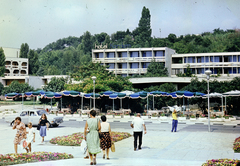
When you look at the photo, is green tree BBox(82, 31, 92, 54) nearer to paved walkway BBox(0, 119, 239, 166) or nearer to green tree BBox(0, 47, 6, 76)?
green tree BBox(0, 47, 6, 76)

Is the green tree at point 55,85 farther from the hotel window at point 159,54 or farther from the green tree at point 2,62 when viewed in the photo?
the hotel window at point 159,54

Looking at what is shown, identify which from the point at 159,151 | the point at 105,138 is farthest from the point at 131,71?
the point at 105,138

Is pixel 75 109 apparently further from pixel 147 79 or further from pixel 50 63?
pixel 50 63

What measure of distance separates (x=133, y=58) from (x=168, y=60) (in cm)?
768

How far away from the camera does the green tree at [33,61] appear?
8006 cm

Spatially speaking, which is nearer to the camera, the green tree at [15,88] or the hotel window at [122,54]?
the green tree at [15,88]

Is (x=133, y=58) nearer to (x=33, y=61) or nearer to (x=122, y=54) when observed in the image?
(x=122, y=54)

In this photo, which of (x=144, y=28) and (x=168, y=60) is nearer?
(x=168, y=60)

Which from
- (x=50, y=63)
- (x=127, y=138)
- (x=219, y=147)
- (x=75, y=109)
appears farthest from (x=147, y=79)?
(x=50, y=63)

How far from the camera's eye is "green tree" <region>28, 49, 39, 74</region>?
80062 millimetres

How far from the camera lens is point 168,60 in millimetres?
66375

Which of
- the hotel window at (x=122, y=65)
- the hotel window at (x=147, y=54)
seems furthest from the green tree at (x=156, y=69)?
the hotel window at (x=122, y=65)

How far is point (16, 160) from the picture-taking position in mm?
10164

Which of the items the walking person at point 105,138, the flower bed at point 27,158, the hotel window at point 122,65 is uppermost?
the hotel window at point 122,65
